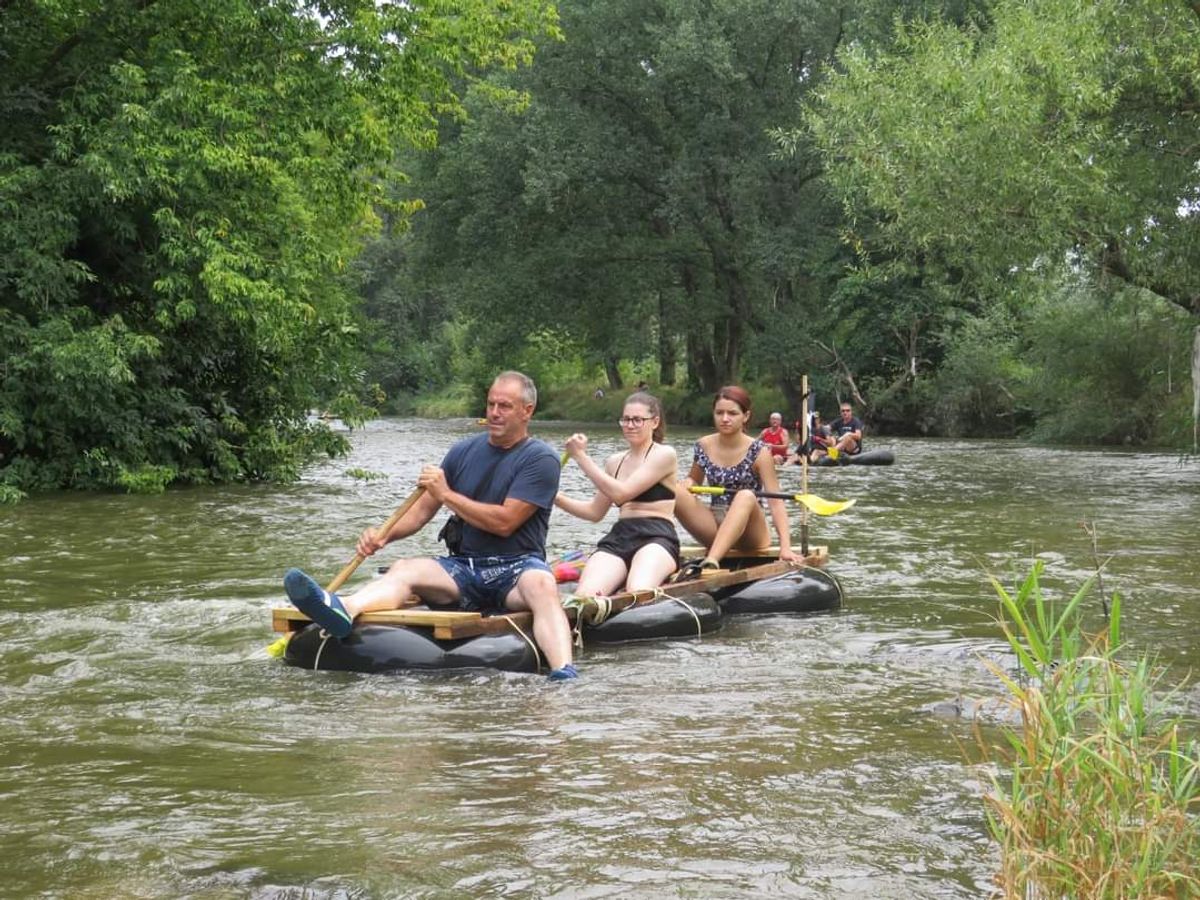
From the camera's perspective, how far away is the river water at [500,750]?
423cm

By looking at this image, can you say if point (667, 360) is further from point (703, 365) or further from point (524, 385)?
point (524, 385)

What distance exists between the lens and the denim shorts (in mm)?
7473

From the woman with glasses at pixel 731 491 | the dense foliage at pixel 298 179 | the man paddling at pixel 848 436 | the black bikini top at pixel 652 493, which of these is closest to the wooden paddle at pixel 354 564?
the black bikini top at pixel 652 493

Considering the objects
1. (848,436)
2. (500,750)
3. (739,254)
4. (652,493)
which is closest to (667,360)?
(739,254)

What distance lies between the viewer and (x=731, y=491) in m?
9.62

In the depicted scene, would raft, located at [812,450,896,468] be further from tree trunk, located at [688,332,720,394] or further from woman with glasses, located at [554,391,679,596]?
tree trunk, located at [688,332,720,394]

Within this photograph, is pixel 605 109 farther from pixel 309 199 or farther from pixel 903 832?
pixel 903 832

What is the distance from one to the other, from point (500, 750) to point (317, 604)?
1.46 metres

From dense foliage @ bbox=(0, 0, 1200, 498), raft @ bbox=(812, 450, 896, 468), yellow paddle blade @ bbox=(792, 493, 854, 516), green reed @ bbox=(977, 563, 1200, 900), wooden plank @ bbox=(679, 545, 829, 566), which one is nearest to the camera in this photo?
green reed @ bbox=(977, 563, 1200, 900)

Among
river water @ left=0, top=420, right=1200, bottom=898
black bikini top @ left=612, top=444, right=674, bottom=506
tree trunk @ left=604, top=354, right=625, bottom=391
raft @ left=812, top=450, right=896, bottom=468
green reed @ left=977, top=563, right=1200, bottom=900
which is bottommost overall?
raft @ left=812, top=450, right=896, bottom=468

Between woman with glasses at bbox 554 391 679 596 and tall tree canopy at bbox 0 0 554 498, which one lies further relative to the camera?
tall tree canopy at bbox 0 0 554 498

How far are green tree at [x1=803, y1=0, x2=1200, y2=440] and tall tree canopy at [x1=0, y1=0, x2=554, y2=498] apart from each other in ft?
19.6

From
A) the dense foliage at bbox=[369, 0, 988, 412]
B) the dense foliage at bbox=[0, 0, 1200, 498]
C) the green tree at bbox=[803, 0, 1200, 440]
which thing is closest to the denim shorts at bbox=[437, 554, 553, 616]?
the dense foliage at bbox=[0, 0, 1200, 498]

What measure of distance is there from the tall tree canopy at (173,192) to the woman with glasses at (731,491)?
840 cm
